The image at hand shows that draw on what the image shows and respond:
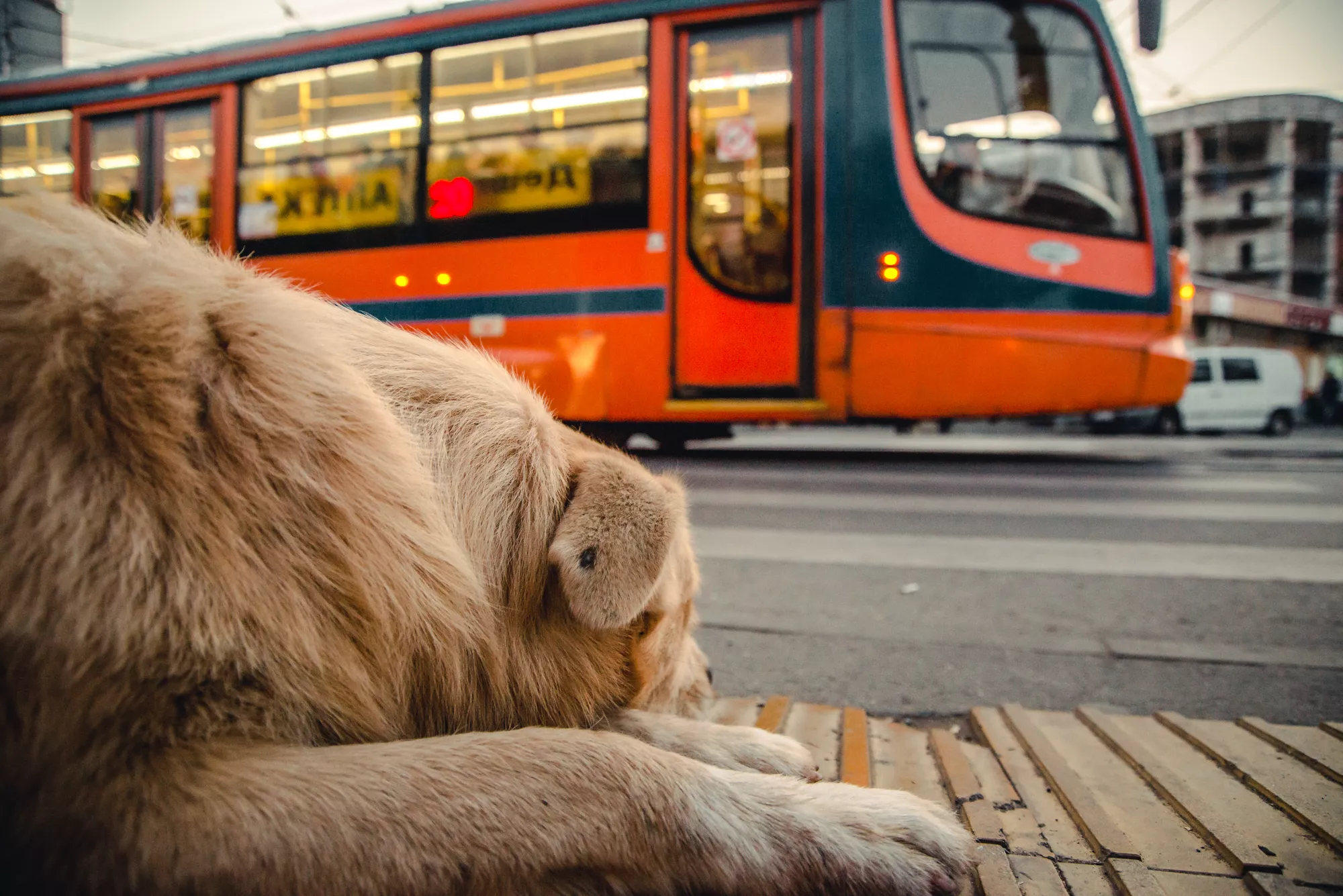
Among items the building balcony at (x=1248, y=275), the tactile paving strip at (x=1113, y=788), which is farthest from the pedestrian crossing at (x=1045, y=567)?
the building balcony at (x=1248, y=275)

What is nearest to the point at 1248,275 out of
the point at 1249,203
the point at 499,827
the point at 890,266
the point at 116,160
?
the point at 1249,203

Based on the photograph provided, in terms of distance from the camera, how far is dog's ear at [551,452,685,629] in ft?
3.76

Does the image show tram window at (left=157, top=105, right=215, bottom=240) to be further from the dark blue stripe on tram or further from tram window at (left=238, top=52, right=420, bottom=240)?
the dark blue stripe on tram

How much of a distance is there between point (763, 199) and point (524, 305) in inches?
83.7

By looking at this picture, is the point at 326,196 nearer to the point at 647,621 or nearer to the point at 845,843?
the point at 647,621

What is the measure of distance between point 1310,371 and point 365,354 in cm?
2158

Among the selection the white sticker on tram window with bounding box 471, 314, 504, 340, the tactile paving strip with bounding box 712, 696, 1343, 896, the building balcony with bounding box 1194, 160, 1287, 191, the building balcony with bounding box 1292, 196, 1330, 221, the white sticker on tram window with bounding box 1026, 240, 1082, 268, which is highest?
the building balcony with bounding box 1194, 160, 1287, 191

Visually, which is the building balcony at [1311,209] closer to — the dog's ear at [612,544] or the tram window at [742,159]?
the tram window at [742,159]

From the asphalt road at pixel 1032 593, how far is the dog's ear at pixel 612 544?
1085 millimetres

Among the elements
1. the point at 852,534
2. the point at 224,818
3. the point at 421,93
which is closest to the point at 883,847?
the point at 224,818

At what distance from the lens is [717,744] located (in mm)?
1459

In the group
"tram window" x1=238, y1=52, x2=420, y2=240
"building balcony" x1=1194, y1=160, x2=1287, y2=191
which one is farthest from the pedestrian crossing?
"building balcony" x1=1194, y1=160, x2=1287, y2=191

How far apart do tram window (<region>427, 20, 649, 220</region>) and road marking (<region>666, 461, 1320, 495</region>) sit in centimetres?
247

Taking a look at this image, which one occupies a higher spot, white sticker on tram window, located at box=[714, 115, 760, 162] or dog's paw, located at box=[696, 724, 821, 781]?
white sticker on tram window, located at box=[714, 115, 760, 162]
